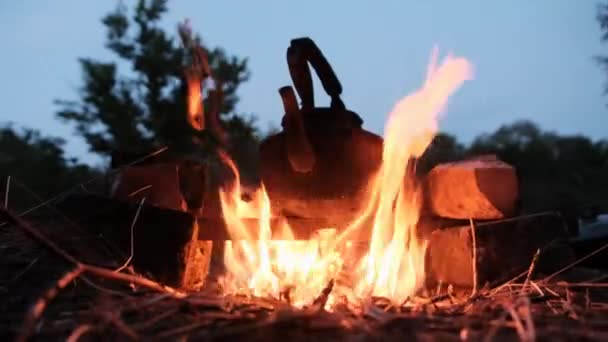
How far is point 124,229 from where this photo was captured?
249cm

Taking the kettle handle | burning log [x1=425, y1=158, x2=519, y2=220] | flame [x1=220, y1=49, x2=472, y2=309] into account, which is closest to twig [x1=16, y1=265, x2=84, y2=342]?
flame [x1=220, y1=49, x2=472, y2=309]

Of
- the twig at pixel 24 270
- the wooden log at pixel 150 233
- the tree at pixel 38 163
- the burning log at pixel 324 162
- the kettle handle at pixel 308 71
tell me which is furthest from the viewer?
the tree at pixel 38 163

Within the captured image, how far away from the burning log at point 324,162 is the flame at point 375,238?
2.5 inches

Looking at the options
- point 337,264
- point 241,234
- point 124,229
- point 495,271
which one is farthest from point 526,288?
point 124,229

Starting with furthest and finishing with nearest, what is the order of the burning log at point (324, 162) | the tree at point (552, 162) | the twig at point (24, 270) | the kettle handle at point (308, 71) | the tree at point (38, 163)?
the tree at point (552, 162), the tree at point (38, 163), the burning log at point (324, 162), the kettle handle at point (308, 71), the twig at point (24, 270)

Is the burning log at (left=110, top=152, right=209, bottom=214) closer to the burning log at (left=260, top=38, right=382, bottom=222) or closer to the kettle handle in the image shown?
→ the burning log at (left=260, top=38, right=382, bottom=222)

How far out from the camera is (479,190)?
2693 millimetres

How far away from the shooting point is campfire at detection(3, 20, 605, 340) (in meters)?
2.49

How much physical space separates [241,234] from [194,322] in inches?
39.9

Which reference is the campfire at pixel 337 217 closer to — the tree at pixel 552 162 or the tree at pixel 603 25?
the tree at pixel 552 162

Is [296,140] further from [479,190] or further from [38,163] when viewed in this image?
[38,163]

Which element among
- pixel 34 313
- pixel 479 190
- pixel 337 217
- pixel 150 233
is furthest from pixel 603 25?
pixel 34 313

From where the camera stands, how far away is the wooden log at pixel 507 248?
254 centimetres

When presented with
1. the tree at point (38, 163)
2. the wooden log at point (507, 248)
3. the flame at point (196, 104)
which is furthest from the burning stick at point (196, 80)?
the tree at point (38, 163)
